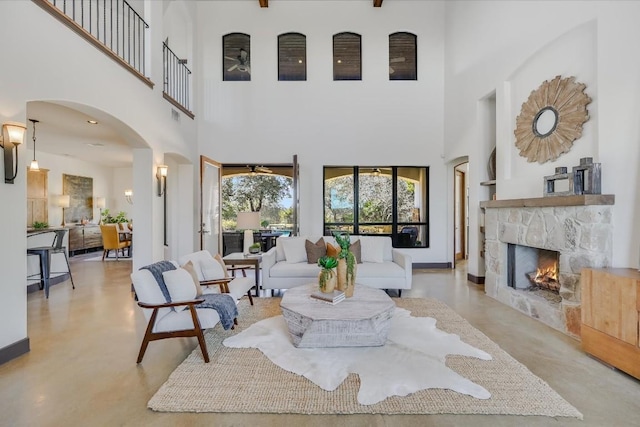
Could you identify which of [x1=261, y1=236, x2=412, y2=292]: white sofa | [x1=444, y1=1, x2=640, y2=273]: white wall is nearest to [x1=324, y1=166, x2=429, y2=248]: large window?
[x1=444, y1=1, x2=640, y2=273]: white wall

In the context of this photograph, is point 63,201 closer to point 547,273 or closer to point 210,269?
point 210,269

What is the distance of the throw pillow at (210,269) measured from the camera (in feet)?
12.4

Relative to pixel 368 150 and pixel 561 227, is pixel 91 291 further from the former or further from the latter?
pixel 561 227

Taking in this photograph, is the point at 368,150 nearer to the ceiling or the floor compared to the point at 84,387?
nearer to the ceiling

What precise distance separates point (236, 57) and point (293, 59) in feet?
4.29

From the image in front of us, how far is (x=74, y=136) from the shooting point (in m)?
6.69

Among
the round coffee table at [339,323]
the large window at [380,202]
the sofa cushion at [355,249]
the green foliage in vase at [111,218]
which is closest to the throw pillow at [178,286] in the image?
the round coffee table at [339,323]

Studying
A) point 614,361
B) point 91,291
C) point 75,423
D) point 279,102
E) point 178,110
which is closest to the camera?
point 75,423

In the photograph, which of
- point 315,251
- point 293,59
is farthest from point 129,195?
point 315,251

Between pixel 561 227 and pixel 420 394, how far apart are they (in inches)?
104

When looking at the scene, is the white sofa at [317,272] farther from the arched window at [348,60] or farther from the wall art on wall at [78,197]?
the wall art on wall at [78,197]

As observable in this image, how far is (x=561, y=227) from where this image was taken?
359cm

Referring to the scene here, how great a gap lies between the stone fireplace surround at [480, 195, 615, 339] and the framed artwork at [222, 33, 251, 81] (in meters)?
5.96

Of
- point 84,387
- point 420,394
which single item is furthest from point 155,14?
point 420,394
